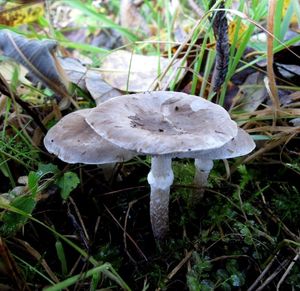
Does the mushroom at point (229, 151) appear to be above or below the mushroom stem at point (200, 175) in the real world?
above

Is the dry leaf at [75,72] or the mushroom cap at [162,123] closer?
the mushroom cap at [162,123]

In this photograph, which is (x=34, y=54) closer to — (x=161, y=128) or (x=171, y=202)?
(x=161, y=128)

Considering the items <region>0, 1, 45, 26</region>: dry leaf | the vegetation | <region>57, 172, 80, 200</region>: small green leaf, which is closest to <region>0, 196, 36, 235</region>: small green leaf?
the vegetation

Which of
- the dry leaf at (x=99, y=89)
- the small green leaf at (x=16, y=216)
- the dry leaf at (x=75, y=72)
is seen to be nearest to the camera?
the small green leaf at (x=16, y=216)

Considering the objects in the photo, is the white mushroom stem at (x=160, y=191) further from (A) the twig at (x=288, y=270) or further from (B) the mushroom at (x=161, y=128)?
(A) the twig at (x=288, y=270)

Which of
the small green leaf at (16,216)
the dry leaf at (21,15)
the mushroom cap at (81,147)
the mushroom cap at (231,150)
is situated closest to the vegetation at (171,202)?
the small green leaf at (16,216)

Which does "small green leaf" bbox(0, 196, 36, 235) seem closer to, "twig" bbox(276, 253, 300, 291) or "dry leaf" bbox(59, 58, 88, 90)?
"dry leaf" bbox(59, 58, 88, 90)

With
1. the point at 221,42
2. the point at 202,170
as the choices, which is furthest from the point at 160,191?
the point at 221,42

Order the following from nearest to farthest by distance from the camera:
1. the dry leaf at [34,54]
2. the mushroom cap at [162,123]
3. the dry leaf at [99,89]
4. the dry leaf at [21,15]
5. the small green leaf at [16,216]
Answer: the mushroom cap at [162,123], the small green leaf at [16,216], the dry leaf at [34,54], the dry leaf at [99,89], the dry leaf at [21,15]
